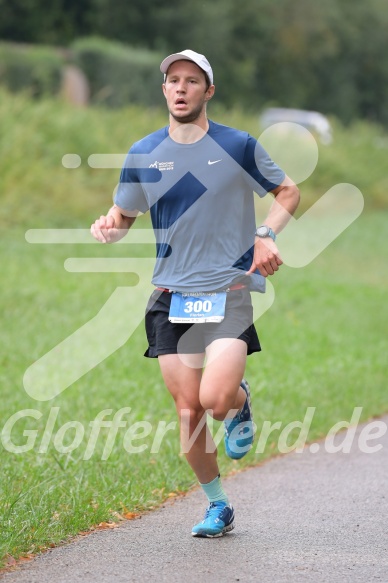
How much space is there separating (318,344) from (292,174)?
1454 cm

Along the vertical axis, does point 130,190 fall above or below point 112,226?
above

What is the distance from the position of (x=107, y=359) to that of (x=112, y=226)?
19.9ft

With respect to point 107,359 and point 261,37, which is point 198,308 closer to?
point 107,359

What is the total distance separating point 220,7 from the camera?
54.9m

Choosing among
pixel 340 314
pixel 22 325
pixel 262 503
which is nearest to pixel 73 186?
pixel 340 314

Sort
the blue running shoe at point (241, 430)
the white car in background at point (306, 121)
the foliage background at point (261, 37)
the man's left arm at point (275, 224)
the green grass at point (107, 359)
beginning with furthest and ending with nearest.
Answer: the foliage background at point (261, 37) < the white car in background at point (306, 121) < the green grass at point (107, 359) < the blue running shoe at point (241, 430) < the man's left arm at point (275, 224)

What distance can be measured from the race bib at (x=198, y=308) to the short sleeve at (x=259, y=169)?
0.56 m

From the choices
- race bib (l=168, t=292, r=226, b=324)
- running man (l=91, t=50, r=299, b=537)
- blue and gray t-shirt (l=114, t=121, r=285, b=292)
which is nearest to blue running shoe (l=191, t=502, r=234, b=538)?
running man (l=91, t=50, r=299, b=537)

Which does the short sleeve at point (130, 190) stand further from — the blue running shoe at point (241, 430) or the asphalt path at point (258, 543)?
the asphalt path at point (258, 543)

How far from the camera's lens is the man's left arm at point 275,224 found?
563 centimetres

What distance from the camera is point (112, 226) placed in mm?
5902

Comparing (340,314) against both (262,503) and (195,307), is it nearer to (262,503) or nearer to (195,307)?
(262,503)

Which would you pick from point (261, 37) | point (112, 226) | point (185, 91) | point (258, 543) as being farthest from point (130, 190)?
point (261, 37)

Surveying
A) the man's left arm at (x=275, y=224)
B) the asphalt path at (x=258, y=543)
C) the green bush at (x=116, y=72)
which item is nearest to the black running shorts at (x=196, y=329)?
the man's left arm at (x=275, y=224)
